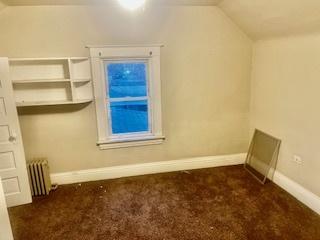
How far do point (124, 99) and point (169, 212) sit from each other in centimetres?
169

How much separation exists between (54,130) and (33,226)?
4.17 feet

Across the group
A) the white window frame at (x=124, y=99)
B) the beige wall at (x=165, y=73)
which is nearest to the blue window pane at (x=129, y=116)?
the white window frame at (x=124, y=99)

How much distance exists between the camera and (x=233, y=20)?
3494 millimetres

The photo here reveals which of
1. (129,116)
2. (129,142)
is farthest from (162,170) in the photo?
(129,116)

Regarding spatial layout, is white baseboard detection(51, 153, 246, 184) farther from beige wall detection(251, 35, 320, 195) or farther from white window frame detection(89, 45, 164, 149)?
beige wall detection(251, 35, 320, 195)

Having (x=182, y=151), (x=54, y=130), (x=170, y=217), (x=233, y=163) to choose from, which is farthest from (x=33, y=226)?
(x=233, y=163)

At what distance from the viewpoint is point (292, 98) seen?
9.93ft

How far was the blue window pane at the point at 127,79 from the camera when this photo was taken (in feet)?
11.3

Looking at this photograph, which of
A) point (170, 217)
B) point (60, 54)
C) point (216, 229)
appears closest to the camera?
point (216, 229)

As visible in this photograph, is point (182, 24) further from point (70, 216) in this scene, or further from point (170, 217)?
point (70, 216)

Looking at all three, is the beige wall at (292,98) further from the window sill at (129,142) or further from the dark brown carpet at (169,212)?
the window sill at (129,142)

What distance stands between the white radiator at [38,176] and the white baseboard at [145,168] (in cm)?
26

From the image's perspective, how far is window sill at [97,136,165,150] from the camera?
3.54m

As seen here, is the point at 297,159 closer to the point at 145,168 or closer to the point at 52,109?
the point at 145,168
